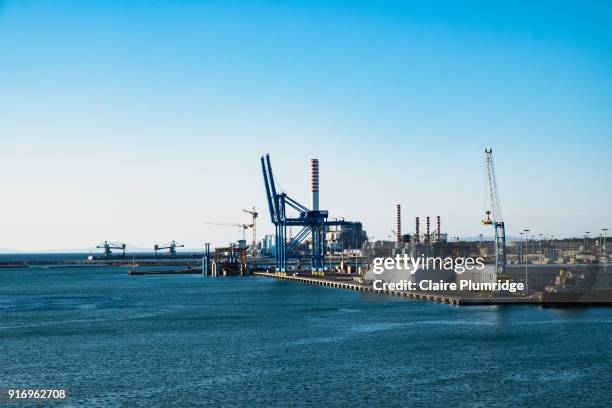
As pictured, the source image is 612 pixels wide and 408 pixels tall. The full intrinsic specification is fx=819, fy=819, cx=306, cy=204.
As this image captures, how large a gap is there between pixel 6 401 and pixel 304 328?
30.7 m

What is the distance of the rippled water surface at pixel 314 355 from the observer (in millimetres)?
39781

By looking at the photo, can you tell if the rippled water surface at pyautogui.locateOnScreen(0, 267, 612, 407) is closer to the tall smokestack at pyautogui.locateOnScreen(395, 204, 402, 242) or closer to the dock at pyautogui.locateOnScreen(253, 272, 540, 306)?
the dock at pyautogui.locateOnScreen(253, 272, 540, 306)

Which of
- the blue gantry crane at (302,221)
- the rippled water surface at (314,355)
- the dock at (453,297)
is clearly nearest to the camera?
the rippled water surface at (314,355)

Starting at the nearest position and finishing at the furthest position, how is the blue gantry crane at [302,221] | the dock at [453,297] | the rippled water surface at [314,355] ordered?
1. the rippled water surface at [314,355]
2. the dock at [453,297]
3. the blue gantry crane at [302,221]

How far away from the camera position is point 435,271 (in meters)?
102

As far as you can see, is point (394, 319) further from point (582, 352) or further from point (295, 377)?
point (295, 377)

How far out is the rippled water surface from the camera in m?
39.8

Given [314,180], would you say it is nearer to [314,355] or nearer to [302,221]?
[302,221]

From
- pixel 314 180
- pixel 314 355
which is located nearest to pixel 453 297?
pixel 314 355

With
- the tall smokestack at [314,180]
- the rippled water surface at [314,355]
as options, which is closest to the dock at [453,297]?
the rippled water surface at [314,355]

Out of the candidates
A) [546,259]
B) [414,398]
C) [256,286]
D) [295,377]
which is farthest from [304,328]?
[546,259]

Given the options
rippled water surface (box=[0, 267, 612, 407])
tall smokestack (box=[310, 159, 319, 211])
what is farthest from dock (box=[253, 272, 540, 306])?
tall smokestack (box=[310, 159, 319, 211])

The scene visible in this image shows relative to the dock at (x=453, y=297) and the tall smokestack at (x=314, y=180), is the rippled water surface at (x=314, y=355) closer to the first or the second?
the dock at (x=453, y=297)

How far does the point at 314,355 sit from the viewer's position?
51.1 metres
